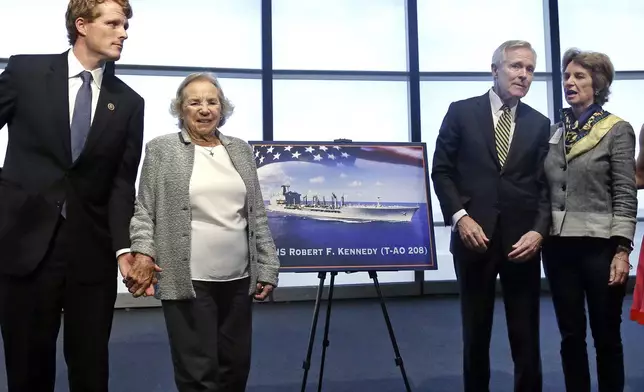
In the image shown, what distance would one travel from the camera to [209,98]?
1.84 m

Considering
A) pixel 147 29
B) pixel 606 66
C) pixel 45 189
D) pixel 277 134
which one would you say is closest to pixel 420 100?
pixel 277 134

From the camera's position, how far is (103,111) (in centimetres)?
148

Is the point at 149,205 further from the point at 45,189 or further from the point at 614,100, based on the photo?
the point at 614,100

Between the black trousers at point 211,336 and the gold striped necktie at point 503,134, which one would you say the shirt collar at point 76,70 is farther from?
the gold striped necktie at point 503,134

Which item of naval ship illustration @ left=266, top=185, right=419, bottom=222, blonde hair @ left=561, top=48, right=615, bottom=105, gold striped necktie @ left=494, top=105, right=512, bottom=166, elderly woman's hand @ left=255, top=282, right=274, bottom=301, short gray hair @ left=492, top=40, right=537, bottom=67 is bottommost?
elderly woman's hand @ left=255, top=282, right=274, bottom=301

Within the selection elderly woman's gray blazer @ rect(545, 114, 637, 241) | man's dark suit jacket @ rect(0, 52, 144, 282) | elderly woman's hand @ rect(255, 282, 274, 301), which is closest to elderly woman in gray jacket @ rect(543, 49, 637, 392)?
elderly woman's gray blazer @ rect(545, 114, 637, 241)

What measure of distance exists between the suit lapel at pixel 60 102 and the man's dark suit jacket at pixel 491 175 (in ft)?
4.45

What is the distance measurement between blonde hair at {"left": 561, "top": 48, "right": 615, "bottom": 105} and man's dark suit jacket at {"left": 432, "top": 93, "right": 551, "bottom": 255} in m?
0.26

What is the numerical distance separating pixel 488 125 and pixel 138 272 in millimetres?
1397

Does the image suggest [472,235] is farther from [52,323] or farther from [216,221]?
[52,323]

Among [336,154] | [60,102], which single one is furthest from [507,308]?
[60,102]

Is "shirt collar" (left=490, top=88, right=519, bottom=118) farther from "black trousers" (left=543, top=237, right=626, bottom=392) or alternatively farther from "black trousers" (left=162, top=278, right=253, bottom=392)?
"black trousers" (left=162, top=278, right=253, bottom=392)

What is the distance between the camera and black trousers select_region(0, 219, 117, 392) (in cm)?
138

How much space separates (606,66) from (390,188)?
1236 millimetres
